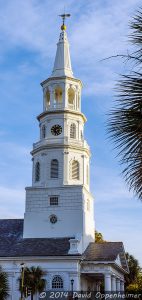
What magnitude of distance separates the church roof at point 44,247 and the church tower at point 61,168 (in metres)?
0.83

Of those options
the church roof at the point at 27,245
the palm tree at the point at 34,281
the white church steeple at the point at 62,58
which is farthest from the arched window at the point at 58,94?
the palm tree at the point at 34,281

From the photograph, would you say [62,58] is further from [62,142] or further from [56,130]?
[62,142]

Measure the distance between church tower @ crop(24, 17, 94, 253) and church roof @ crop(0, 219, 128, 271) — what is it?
32.7 inches

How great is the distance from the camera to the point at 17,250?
45969 millimetres

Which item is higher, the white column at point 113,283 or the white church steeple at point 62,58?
the white church steeple at point 62,58

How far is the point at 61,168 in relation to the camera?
50250 mm

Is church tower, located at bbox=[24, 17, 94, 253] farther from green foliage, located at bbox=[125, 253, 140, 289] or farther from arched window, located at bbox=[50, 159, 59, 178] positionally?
green foliage, located at bbox=[125, 253, 140, 289]

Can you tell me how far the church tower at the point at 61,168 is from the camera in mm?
48375

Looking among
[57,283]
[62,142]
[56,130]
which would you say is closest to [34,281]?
[57,283]

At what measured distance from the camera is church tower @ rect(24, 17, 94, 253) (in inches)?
1905

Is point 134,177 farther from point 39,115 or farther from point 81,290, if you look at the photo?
point 39,115

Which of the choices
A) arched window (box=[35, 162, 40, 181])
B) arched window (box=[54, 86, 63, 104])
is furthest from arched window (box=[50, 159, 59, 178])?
arched window (box=[54, 86, 63, 104])

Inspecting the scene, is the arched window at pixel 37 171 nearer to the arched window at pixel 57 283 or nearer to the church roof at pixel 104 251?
the church roof at pixel 104 251

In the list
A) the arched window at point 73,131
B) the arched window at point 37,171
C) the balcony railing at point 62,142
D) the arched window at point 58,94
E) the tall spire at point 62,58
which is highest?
the tall spire at point 62,58
